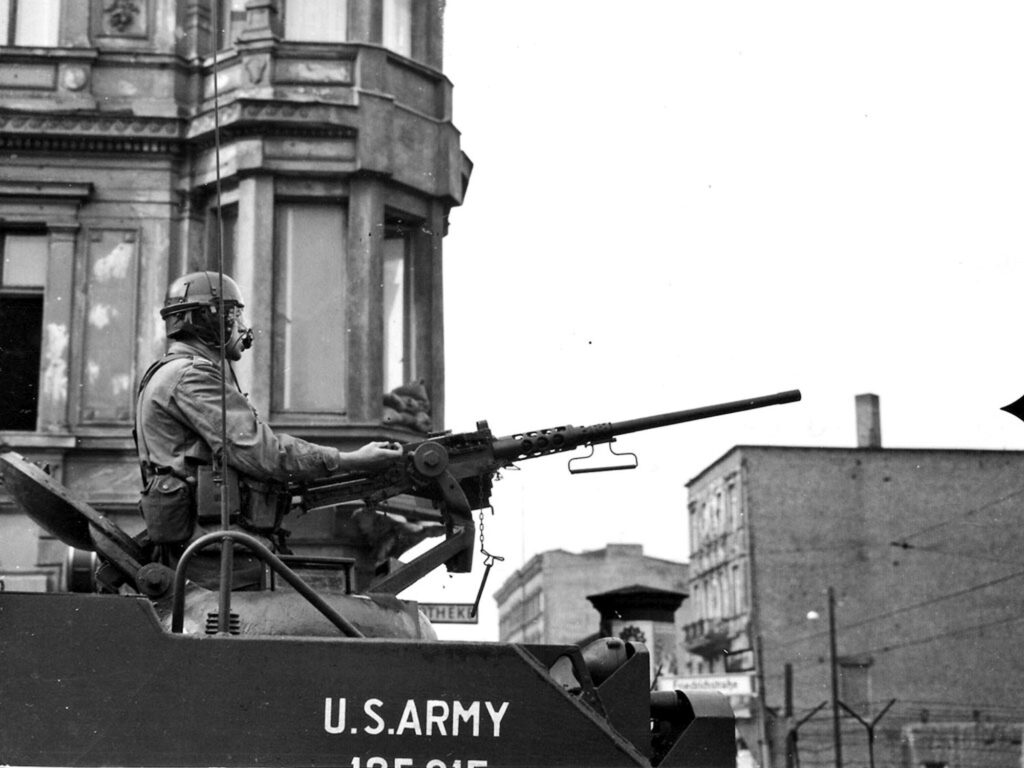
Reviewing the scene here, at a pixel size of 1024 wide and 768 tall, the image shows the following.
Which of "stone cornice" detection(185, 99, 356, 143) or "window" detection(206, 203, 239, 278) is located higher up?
"stone cornice" detection(185, 99, 356, 143)

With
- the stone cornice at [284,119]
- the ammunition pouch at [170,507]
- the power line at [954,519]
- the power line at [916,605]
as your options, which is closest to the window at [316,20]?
the stone cornice at [284,119]

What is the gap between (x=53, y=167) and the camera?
20.0 metres

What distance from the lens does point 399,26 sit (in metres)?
21.1

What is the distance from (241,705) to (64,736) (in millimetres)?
513

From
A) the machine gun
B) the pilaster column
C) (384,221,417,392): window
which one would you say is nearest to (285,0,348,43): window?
the pilaster column

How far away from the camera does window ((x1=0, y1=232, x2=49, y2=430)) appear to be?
19562mm

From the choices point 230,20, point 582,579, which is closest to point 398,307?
point 230,20

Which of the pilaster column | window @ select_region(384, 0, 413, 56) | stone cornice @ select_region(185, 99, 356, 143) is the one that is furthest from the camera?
window @ select_region(384, 0, 413, 56)

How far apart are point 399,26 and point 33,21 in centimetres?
388

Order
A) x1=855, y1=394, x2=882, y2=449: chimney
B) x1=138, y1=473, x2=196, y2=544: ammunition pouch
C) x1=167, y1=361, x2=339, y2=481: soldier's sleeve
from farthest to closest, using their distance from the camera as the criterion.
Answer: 1. x1=855, y1=394, x2=882, y2=449: chimney
2. x1=138, y1=473, x2=196, y2=544: ammunition pouch
3. x1=167, y1=361, x2=339, y2=481: soldier's sleeve

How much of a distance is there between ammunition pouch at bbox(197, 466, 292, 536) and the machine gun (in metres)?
0.27

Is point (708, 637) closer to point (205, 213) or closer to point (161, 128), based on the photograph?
point (205, 213)

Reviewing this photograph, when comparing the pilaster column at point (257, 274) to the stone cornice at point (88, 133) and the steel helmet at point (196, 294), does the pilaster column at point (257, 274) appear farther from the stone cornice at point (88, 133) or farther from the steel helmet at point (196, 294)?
the steel helmet at point (196, 294)

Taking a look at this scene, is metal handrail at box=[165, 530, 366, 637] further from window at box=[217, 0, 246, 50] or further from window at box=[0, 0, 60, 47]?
window at box=[0, 0, 60, 47]
